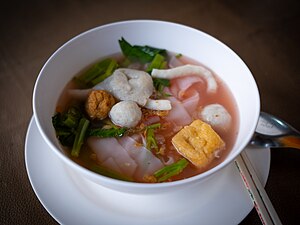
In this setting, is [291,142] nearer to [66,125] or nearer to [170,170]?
Answer: [170,170]

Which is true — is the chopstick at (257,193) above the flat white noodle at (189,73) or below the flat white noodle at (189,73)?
below

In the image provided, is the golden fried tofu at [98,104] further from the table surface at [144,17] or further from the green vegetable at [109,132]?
the table surface at [144,17]

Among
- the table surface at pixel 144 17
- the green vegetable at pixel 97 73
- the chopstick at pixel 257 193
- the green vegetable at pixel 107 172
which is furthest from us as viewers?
the green vegetable at pixel 97 73

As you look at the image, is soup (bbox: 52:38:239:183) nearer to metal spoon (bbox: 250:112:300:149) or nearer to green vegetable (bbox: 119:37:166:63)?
green vegetable (bbox: 119:37:166:63)

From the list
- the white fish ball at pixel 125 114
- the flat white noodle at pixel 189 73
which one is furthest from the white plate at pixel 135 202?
the flat white noodle at pixel 189 73

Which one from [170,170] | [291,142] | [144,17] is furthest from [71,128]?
[144,17]

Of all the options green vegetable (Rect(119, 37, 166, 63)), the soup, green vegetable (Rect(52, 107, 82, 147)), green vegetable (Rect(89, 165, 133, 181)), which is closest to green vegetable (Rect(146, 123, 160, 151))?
the soup

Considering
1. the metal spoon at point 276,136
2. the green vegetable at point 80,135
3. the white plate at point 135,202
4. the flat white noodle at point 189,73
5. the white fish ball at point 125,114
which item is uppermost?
the flat white noodle at point 189,73

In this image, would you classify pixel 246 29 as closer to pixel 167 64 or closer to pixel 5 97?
pixel 167 64
